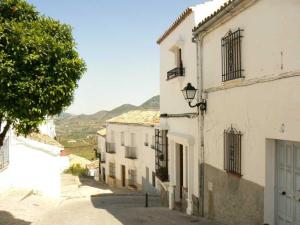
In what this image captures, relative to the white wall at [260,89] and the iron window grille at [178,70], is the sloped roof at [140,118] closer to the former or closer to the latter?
the iron window grille at [178,70]

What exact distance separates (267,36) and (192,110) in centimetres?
516

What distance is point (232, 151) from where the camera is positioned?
32.5ft

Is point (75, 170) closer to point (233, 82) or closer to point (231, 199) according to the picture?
point (231, 199)

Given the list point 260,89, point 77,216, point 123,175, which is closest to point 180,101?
point 77,216

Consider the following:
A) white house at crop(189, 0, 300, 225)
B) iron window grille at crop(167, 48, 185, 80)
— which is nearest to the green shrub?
iron window grille at crop(167, 48, 185, 80)

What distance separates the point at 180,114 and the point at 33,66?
20.7ft

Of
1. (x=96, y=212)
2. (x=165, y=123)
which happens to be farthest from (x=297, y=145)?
(x=165, y=123)

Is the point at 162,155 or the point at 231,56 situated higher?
the point at 231,56

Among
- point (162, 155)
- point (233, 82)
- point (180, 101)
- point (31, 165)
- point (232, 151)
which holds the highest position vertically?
point (233, 82)

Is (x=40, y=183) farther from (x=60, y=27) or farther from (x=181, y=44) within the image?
(x=60, y=27)

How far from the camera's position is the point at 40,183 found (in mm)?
20531

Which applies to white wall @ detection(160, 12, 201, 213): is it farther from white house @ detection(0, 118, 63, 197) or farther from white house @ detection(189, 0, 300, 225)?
white house @ detection(0, 118, 63, 197)

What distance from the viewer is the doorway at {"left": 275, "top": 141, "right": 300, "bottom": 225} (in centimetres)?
756

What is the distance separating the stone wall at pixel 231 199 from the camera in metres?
8.59
